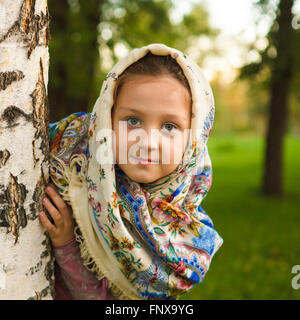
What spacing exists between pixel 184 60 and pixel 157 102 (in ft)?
0.91

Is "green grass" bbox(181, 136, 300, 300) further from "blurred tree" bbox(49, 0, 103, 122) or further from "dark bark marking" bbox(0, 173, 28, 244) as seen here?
"blurred tree" bbox(49, 0, 103, 122)

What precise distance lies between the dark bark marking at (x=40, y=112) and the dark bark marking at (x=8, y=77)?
9cm

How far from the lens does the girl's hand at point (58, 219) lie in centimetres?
160

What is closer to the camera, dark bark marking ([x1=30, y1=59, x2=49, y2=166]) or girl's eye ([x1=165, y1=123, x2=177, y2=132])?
dark bark marking ([x1=30, y1=59, x2=49, y2=166])

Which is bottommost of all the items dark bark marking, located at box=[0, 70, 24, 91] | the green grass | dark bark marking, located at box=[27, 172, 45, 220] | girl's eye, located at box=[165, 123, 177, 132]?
the green grass

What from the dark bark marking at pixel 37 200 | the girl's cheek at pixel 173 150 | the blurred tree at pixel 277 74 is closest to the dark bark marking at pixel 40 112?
the dark bark marking at pixel 37 200

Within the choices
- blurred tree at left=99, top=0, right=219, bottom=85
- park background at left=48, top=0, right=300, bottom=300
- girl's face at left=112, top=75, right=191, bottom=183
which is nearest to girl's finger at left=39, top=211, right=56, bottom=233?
girl's face at left=112, top=75, right=191, bottom=183

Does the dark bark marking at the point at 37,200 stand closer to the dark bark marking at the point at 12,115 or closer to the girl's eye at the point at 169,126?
the dark bark marking at the point at 12,115

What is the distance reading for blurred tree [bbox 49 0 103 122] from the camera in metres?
6.37

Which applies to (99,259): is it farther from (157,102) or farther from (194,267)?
(157,102)

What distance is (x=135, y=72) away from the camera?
165cm

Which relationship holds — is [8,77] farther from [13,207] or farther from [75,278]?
[75,278]

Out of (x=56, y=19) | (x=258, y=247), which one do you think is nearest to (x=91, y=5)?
(x=56, y=19)
